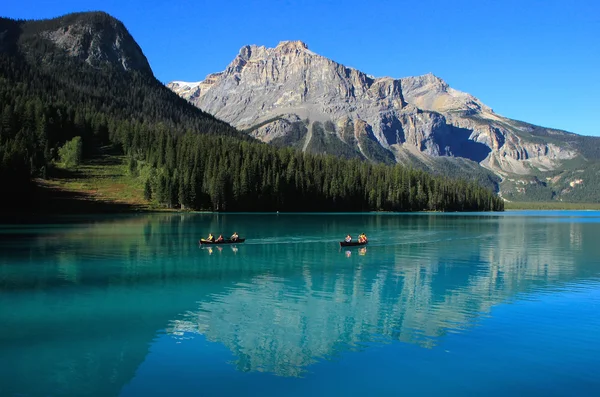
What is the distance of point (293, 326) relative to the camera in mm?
29156

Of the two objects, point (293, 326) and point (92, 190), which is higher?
point (92, 190)

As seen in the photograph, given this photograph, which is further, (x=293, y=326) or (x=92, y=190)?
(x=92, y=190)

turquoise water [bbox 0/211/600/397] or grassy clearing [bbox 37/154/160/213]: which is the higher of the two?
grassy clearing [bbox 37/154/160/213]

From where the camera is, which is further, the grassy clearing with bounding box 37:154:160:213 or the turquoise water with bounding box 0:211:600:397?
the grassy clearing with bounding box 37:154:160:213

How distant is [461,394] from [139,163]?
193239 mm

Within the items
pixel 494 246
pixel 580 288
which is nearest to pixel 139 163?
pixel 494 246

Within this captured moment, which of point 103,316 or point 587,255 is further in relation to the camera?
point 587,255

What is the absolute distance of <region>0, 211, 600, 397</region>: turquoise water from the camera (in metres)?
20.9

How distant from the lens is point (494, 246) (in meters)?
77.6

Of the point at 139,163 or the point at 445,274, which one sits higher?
the point at 139,163

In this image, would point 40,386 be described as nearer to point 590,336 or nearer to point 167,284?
point 167,284

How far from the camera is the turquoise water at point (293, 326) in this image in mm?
20859

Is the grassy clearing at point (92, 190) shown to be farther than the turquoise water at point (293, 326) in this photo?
Yes

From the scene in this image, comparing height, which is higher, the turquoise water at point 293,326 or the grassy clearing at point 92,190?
the grassy clearing at point 92,190
